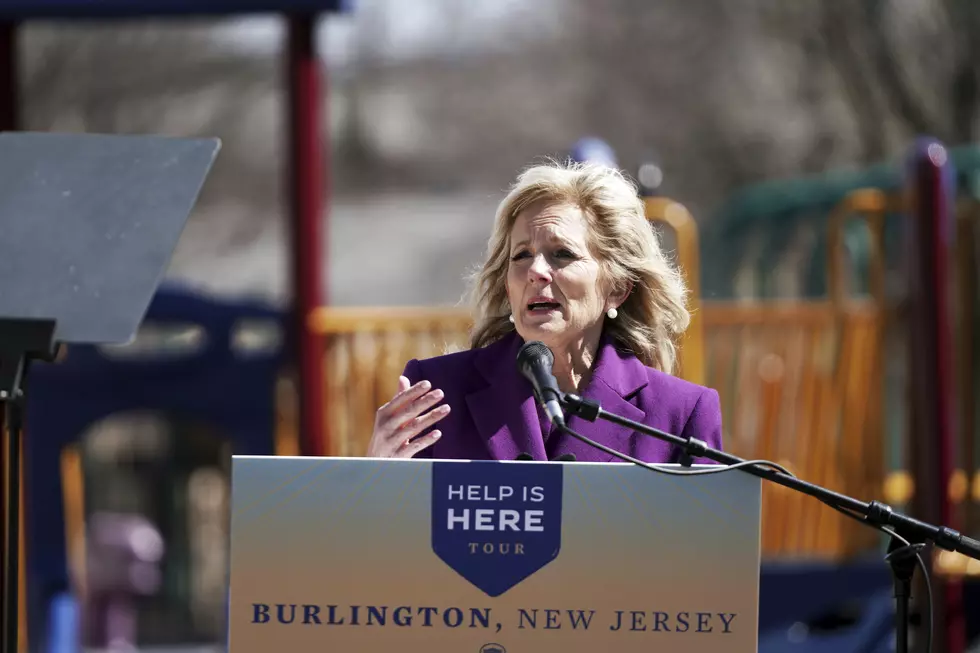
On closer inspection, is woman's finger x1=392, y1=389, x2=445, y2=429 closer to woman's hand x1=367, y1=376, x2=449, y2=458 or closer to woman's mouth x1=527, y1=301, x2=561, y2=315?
woman's hand x1=367, y1=376, x2=449, y2=458

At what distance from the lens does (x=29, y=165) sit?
3.56 meters

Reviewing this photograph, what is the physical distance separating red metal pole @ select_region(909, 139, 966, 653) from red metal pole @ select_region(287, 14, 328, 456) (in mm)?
2705

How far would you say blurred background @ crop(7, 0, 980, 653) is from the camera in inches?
272

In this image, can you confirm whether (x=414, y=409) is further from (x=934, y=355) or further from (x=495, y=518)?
(x=934, y=355)

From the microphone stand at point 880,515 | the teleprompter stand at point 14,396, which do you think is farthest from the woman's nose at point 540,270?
the teleprompter stand at point 14,396

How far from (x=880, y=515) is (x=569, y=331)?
0.91 m

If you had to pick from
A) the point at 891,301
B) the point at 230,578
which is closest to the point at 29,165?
the point at 230,578

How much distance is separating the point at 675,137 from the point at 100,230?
64.1ft

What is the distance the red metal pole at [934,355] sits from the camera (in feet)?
20.3

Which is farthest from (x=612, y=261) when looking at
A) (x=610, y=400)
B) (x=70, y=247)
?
(x=70, y=247)

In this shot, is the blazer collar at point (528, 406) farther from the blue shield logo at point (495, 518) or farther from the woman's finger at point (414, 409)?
the blue shield logo at point (495, 518)

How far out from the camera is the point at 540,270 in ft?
11.3

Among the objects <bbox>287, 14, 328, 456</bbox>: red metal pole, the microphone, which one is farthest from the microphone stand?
<bbox>287, 14, 328, 456</bbox>: red metal pole

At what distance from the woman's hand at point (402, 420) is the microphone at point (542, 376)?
0.21m
